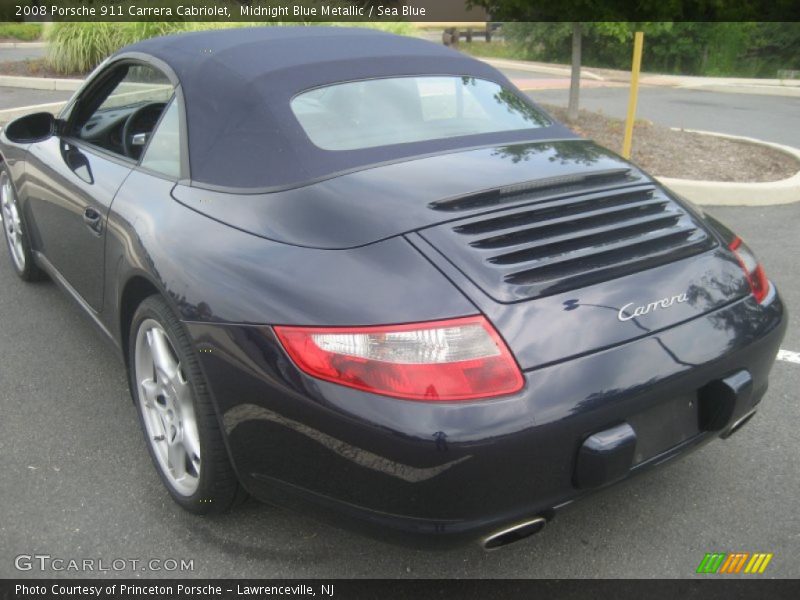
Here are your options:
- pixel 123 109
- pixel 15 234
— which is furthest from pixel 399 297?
pixel 15 234

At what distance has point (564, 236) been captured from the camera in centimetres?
226

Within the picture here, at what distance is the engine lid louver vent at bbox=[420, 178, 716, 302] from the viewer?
2098 mm

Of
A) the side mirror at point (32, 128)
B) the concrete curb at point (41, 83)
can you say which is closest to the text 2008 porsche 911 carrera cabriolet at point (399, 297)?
the side mirror at point (32, 128)

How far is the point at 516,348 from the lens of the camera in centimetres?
195

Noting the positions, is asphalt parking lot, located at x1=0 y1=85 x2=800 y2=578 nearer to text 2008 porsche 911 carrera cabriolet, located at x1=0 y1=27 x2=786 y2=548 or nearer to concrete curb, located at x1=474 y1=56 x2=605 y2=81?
text 2008 porsche 911 carrera cabriolet, located at x1=0 y1=27 x2=786 y2=548

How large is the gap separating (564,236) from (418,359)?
2.15ft

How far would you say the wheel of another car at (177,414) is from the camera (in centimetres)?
234

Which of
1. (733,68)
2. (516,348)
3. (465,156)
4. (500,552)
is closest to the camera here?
(516,348)

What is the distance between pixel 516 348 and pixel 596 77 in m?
19.7

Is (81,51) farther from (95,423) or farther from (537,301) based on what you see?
(537,301)

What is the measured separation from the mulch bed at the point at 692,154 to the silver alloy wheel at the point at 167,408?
6.03 metres

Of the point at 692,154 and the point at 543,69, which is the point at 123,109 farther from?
the point at 543,69

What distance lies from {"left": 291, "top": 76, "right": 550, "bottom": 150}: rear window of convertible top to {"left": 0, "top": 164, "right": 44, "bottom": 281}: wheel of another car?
240 centimetres

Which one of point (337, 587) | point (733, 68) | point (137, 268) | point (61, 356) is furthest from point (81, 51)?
point (733, 68)
